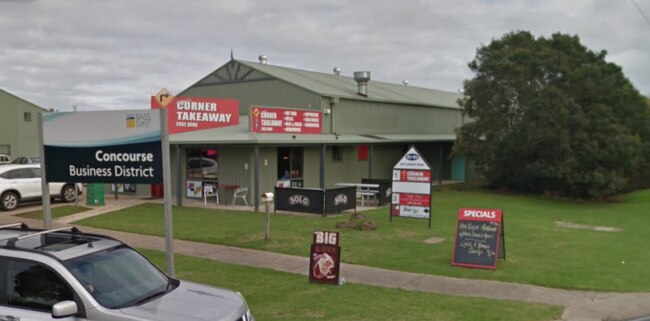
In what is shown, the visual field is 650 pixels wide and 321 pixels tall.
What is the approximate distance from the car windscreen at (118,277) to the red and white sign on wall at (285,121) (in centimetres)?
1675

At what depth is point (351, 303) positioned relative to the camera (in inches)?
337

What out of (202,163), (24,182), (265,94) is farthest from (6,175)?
(265,94)

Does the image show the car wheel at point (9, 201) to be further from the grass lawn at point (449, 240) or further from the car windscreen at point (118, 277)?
the car windscreen at point (118, 277)

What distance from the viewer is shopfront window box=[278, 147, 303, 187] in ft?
80.1

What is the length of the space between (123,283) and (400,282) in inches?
230

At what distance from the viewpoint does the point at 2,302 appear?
5.24 meters

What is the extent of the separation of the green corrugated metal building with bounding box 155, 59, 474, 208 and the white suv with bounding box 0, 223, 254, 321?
1474 cm

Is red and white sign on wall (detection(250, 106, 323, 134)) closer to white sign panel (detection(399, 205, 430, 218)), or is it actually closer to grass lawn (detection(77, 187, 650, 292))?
grass lawn (detection(77, 187, 650, 292))

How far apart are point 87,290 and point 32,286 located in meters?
0.55

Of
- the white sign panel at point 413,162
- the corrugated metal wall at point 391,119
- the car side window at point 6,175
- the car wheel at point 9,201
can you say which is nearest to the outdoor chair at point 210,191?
the car wheel at point 9,201

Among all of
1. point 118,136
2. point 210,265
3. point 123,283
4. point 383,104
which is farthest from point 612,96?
point 123,283

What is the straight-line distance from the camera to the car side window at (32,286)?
17.0ft

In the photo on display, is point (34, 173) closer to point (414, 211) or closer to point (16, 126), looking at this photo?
point (414, 211)

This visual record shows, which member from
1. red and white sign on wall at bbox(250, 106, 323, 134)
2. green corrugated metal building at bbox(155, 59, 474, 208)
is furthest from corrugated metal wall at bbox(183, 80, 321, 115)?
red and white sign on wall at bbox(250, 106, 323, 134)
